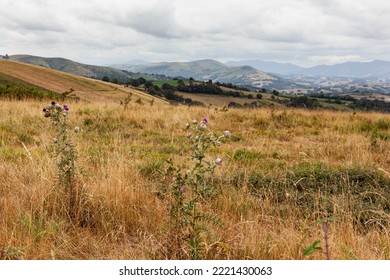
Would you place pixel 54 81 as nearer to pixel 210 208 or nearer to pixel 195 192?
pixel 210 208

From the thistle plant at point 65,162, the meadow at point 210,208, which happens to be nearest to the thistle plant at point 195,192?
the meadow at point 210,208

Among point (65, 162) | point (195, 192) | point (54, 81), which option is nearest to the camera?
point (195, 192)

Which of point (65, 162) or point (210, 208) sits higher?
point (65, 162)

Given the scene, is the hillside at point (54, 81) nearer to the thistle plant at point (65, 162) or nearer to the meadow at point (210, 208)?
the meadow at point (210, 208)

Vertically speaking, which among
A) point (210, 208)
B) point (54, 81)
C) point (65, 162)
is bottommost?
point (210, 208)

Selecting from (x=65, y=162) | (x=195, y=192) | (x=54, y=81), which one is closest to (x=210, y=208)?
(x=195, y=192)

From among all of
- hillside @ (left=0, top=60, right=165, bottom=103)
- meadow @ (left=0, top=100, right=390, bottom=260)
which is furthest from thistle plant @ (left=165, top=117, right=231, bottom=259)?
hillside @ (left=0, top=60, right=165, bottom=103)

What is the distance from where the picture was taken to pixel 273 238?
3.04 meters

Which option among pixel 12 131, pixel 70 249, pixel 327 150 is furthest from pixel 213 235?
pixel 12 131

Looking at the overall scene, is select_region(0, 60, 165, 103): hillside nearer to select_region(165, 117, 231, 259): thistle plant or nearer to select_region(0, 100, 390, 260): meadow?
select_region(0, 100, 390, 260): meadow

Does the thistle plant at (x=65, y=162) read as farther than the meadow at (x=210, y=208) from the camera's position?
Yes

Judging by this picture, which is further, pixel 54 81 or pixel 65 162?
pixel 54 81

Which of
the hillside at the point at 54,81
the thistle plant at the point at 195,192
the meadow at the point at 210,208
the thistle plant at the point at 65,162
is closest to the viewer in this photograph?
the thistle plant at the point at 195,192

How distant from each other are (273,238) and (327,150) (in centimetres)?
550
